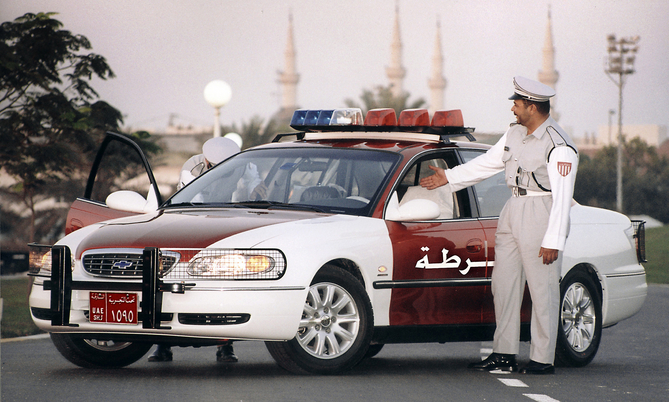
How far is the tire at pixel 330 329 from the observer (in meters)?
7.22

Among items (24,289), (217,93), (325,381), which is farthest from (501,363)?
(24,289)

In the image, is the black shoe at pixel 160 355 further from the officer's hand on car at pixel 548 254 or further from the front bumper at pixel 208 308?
the officer's hand on car at pixel 548 254

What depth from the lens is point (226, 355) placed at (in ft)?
29.8

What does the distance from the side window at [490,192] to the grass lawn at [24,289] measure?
662 centimetres

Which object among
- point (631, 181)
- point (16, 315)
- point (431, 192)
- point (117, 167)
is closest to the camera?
point (431, 192)

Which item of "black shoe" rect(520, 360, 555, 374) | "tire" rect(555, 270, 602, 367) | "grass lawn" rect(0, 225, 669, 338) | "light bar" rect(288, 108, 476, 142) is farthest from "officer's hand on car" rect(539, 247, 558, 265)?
"grass lawn" rect(0, 225, 669, 338)

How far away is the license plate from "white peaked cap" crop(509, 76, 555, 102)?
3.02m

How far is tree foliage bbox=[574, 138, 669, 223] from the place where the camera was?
88188 millimetres

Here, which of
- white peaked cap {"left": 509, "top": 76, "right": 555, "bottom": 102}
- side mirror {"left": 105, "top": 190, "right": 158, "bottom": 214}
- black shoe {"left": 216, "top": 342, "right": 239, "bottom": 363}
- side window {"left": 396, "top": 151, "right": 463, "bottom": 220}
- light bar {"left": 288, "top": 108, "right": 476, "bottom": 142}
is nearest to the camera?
white peaked cap {"left": 509, "top": 76, "right": 555, "bottom": 102}

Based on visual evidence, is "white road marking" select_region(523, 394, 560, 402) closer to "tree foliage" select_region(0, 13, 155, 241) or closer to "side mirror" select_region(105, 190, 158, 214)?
"side mirror" select_region(105, 190, 158, 214)

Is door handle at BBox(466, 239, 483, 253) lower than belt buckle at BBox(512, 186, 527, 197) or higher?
lower

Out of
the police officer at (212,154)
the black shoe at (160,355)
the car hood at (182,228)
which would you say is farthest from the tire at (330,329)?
the police officer at (212,154)

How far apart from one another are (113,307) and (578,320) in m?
3.84

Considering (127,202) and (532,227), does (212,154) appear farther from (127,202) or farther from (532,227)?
(532,227)
